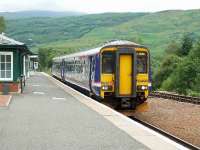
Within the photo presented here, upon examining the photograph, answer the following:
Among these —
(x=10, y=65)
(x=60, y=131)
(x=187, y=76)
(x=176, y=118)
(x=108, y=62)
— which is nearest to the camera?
(x=60, y=131)

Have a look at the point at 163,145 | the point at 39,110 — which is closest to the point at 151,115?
the point at 39,110

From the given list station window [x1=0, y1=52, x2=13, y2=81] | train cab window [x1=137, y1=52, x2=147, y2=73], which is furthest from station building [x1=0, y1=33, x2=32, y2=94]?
train cab window [x1=137, y1=52, x2=147, y2=73]

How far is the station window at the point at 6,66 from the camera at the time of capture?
2989 cm

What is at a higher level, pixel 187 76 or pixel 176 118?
pixel 187 76

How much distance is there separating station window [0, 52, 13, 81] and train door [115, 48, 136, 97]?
8.55 m

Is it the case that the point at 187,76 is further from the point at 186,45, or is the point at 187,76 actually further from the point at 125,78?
the point at 186,45

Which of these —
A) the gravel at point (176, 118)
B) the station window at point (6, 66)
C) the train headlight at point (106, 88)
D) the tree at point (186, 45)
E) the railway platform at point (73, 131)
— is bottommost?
the gravel at point (176, 118)

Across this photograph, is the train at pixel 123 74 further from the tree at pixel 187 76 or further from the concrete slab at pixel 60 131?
the tree at pixel 187 76

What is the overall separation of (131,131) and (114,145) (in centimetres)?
247

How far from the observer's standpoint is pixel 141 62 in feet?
77.5

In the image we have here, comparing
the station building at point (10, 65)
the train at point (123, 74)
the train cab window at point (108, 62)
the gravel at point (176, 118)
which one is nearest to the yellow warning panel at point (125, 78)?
the train at point (123, 74)

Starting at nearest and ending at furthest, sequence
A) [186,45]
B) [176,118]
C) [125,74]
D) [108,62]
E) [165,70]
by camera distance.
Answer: [125,74] → [108,62] → [176,118] → [165,70] → [186,45]

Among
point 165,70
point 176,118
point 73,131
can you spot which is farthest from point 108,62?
point 165,70

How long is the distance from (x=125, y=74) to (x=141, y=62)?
3.10 ft
